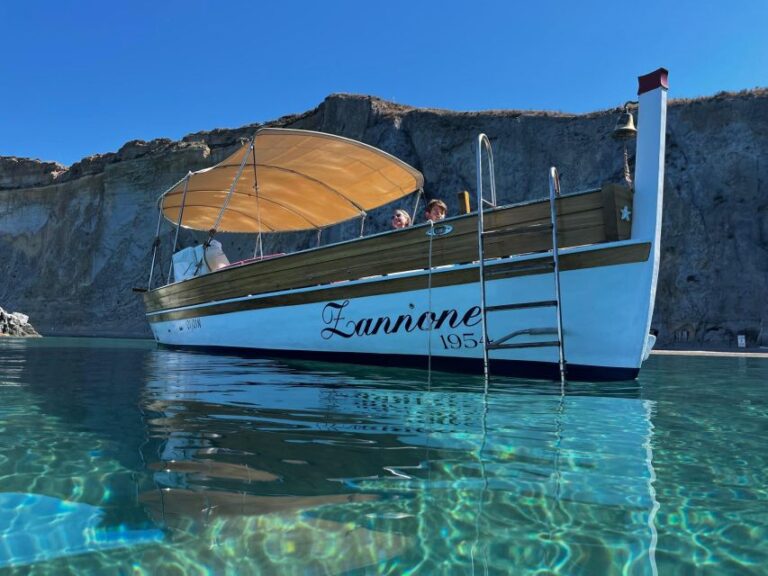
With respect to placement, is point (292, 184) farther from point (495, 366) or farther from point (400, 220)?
point (495, 366)

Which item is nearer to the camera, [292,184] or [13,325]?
[292,184]

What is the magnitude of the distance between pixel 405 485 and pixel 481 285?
3.49 meters

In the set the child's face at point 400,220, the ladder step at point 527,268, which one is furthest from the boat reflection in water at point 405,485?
the child's face at point 400,220

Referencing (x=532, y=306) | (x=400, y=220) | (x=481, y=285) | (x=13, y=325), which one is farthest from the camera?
Answer: (x=13, y=325)

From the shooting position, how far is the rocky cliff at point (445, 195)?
21.5 m

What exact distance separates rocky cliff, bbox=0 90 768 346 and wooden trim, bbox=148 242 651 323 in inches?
732

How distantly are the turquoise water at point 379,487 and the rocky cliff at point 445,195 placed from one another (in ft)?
68.2

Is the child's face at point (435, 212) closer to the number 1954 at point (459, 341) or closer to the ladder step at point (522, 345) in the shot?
the number 1954 at point (459, 341)

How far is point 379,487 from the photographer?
6.74 ft

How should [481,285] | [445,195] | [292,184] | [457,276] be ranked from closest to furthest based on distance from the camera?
[481,285] → [457,276] → [292,184] → [445,195]

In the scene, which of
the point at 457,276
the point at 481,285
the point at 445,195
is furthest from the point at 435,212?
the point at 445,195

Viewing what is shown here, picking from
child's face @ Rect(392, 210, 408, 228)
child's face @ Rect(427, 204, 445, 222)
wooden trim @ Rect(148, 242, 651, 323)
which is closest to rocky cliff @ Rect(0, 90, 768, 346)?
child's face @ Rect(392, 210, 408, 228)

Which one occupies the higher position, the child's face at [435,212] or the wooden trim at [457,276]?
the child's face at [435,212]

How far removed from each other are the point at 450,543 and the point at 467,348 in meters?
4.11
